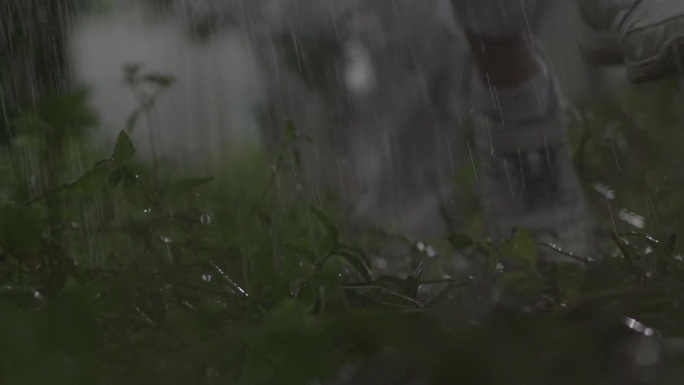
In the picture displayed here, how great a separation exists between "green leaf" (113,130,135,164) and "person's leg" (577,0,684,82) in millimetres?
557

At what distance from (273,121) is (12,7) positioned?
490 mm

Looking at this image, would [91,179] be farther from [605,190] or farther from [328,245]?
[605,190]

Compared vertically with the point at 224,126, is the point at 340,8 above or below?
above

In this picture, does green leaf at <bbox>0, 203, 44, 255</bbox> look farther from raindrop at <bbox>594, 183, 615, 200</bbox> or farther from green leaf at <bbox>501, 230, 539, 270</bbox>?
raindrop at <bbox>594, 183, 615, 200</bbox>

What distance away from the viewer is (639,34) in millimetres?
921

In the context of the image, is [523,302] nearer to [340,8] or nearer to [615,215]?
[615,215]

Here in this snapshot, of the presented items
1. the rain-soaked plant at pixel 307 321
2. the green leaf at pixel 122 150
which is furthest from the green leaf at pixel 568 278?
the green leaf at pixel 122 150

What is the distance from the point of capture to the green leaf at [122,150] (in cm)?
63

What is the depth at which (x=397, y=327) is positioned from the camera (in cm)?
34

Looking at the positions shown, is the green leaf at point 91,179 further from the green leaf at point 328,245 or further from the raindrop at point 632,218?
the raindrop at point 632,218

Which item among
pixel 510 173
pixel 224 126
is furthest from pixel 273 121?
pixel 510 173

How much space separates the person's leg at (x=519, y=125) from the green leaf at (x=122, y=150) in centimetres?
58

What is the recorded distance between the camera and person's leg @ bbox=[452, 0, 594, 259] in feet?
3.69

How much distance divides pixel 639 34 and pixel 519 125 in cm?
26
